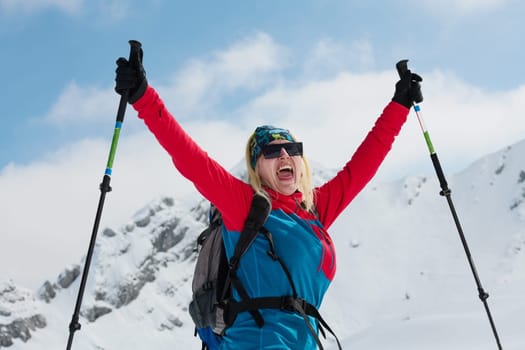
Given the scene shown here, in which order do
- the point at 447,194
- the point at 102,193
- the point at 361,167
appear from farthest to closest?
the point at 447,194
the point at 361,167
the point at 102,193

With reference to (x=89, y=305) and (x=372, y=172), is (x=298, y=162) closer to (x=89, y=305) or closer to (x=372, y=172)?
(x=372, y=172)

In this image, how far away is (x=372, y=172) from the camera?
4453 mm

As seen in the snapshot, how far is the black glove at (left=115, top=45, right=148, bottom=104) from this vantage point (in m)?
3.57

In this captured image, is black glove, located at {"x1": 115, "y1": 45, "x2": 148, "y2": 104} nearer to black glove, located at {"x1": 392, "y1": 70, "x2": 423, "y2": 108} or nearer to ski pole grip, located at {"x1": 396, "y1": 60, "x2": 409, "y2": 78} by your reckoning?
black glove, located at {"x1": 392, "y1": 70, "x2": 423, "y2": 108}

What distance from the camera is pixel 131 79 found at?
11.9 feet

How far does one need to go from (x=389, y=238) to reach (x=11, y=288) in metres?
58.0

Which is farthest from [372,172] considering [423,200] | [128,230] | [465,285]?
[128,230]

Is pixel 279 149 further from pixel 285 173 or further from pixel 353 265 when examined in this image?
pixel 353 265

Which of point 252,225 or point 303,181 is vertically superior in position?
point 303,181

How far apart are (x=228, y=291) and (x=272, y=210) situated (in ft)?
1.93

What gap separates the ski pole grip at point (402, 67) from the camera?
4.80 metres

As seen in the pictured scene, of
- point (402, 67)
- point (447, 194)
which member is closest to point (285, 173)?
point (402, 67)

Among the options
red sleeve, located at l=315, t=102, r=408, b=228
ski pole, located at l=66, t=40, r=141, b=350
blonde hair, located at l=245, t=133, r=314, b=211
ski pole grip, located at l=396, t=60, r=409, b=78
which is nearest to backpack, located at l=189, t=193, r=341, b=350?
blonde hair, located at l=245, t=133, r=314, b=211

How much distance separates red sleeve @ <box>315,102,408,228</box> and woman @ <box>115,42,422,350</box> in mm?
137
